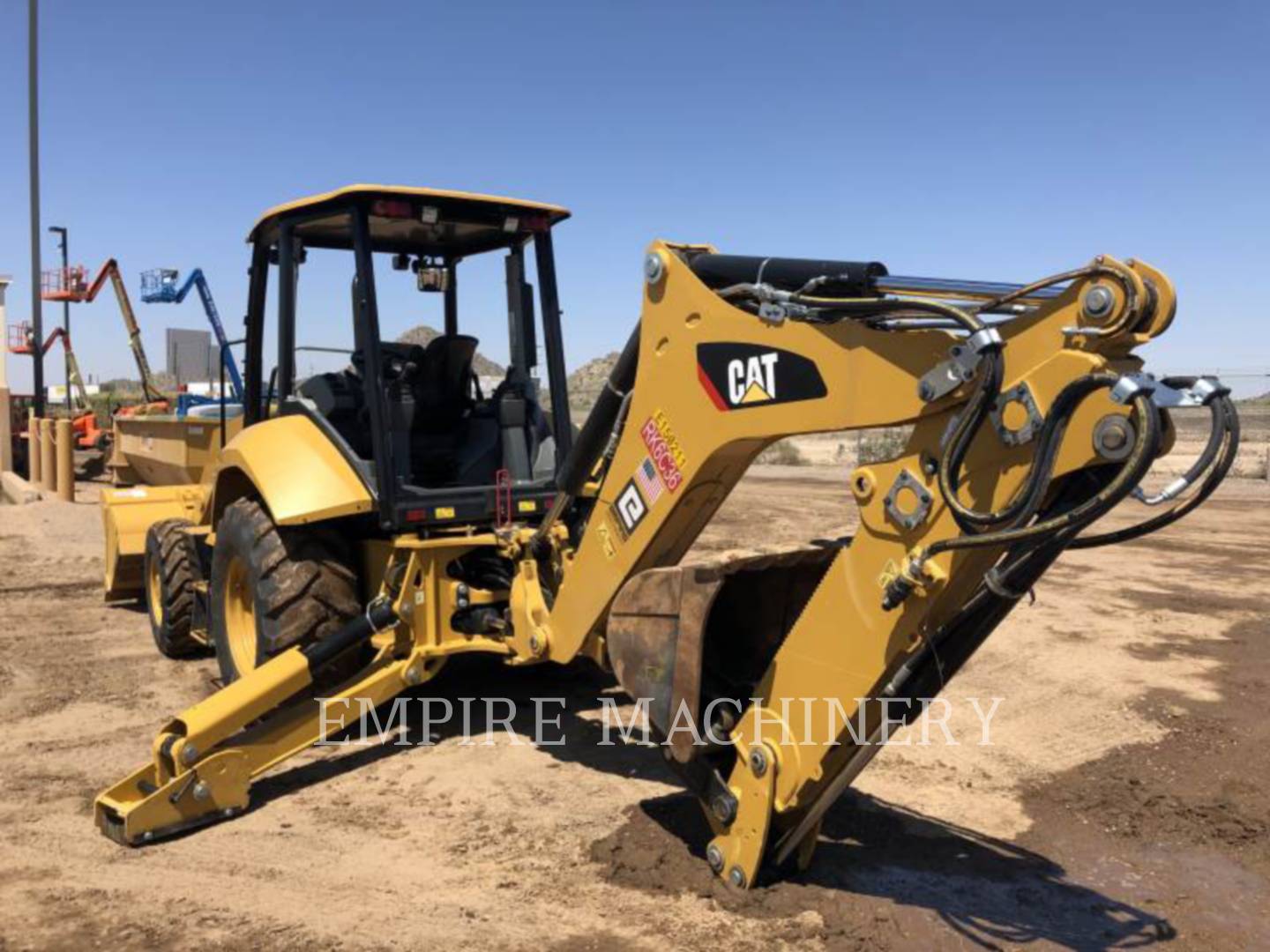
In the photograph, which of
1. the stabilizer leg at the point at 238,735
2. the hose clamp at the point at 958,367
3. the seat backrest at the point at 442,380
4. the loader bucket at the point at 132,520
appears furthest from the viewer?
the loader bucket at the point at 132,520

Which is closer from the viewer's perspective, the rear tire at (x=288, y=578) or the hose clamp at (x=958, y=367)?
the hose clamp at (x=958, y=367)

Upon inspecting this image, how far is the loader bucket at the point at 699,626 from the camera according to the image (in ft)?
11.6

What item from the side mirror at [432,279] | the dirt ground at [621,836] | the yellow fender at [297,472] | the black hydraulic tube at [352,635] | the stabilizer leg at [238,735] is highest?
the side mirror at [432,279]

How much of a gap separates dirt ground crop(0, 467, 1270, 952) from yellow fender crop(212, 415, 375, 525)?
1.19 metres

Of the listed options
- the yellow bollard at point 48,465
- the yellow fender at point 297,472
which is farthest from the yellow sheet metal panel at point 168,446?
the yellow bollard at point 48,465

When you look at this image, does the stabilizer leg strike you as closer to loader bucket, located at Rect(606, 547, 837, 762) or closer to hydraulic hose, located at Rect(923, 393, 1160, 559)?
loader bucket, located at Rect(606, 547, 837, 762)

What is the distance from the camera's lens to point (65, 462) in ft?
53.2

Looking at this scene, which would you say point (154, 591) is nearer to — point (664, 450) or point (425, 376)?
point (425, 376)

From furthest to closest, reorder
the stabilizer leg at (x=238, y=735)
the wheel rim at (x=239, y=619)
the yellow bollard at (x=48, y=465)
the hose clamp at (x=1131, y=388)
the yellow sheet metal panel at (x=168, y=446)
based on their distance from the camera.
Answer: the yellow bollard at (x=48, y=465) → the yellow sheet metal panel at (x=168, y=446) → the wheel rim at (x=239, y=619) → the stabilizer leg at (x=238, y=735) → the hose clamp at (x=1131, y=388)

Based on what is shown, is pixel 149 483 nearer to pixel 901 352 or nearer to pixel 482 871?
pixel 482 871

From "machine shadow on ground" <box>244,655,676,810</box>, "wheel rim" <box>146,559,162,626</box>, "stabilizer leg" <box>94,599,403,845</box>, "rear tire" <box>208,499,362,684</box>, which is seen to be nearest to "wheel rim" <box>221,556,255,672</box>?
"rear tire" <box>208,499,362,684</box>

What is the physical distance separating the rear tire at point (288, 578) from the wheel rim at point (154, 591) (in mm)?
1842

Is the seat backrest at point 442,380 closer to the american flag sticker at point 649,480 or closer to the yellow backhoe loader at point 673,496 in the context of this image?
the yellow backhoe loader at point 673,496

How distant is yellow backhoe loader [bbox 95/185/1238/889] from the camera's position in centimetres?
269
